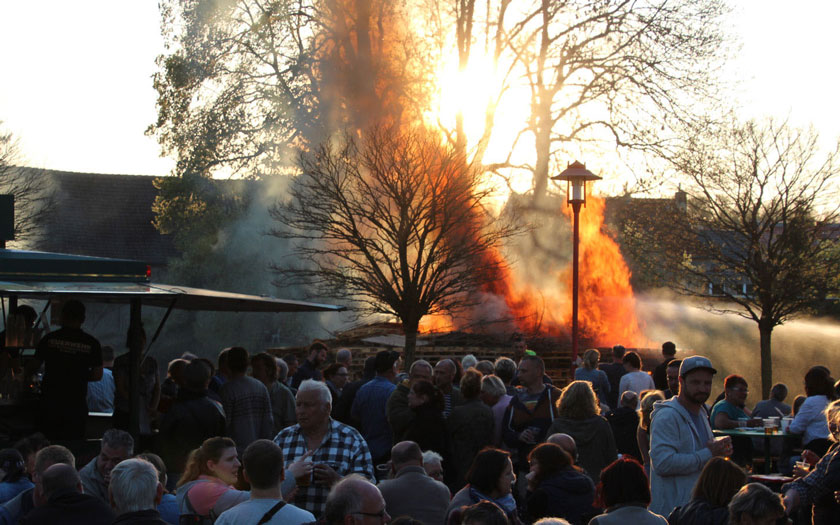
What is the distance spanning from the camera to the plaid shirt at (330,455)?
6.30 m

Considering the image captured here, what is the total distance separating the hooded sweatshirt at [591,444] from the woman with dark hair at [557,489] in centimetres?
118

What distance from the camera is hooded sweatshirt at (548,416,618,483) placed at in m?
7.86

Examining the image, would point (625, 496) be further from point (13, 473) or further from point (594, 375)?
point (594, 375)

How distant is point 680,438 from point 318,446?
241 cm

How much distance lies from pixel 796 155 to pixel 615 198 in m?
7.03

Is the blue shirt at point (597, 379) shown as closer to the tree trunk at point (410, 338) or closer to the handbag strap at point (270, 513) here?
the tree trunk at point (410, 338)

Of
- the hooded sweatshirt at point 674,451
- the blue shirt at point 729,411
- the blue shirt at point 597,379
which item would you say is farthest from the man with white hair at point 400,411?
the blue shirt at point 597,379

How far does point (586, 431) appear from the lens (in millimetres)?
7859

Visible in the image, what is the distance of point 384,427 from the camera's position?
9.70 meters

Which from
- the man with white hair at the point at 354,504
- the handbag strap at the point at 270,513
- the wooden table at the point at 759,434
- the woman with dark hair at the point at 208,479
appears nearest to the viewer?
the man with white hair at the point at 354,504

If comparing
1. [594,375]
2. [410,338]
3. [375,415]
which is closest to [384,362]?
[375,415]

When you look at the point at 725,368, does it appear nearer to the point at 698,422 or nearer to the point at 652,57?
the point at 652,57

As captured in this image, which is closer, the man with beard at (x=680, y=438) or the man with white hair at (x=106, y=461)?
the man with beard at (x=680, y=438)

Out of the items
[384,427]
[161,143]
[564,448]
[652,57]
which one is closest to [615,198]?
[652,57]
